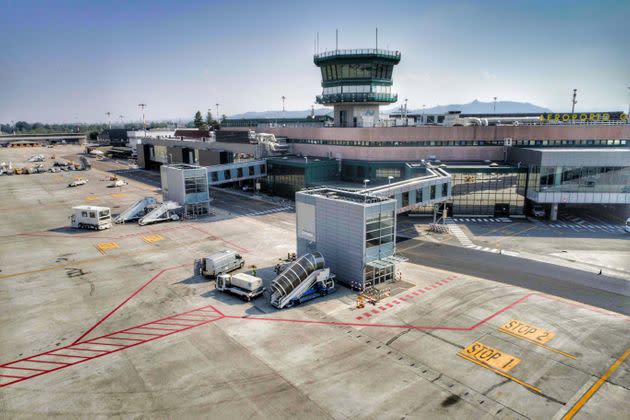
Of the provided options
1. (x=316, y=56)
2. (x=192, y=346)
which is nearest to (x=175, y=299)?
(x=192, y=346)

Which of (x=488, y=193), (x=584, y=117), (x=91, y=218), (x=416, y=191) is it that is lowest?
(x=91, y=218)

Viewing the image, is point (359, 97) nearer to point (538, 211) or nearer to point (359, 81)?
point (359, 81)

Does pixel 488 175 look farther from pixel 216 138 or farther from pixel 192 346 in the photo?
pixel 216 138

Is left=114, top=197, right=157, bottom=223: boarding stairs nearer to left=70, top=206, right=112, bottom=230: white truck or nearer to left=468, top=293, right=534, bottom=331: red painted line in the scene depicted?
left=70, top=206, right=112, bottom=230: white truck

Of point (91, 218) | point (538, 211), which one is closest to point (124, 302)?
point (91, 218)

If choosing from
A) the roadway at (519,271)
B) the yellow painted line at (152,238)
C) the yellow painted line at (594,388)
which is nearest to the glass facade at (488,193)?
the roadway at (519,271)
